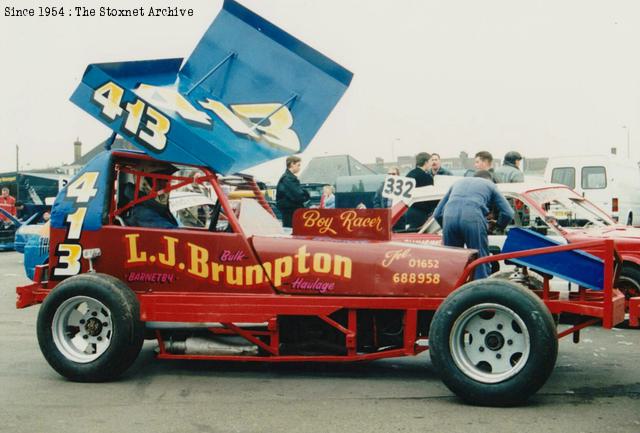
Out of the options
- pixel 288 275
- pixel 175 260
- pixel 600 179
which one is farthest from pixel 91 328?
pixel 600 179

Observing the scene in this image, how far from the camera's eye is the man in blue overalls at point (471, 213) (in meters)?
7.00

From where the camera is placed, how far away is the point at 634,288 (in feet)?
27.1

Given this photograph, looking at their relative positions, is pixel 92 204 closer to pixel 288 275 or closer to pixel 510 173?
pixel 288 275

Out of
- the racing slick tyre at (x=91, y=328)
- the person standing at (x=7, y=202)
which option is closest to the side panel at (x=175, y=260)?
the racing slick tyre at (x=91, y=328)

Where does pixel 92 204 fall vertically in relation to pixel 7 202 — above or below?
above

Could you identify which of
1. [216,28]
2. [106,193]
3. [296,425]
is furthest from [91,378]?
[216,28]

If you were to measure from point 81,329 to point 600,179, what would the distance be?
15.2 m

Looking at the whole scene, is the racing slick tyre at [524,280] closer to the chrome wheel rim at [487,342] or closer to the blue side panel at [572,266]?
the blue side panel at [572,266]

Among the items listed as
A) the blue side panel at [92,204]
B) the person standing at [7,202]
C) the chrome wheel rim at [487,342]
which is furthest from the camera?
the person standing at [7,202]

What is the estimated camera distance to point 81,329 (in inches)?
233

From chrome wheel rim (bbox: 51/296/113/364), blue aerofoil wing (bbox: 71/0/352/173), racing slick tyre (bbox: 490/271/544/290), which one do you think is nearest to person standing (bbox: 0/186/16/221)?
blue aerofoil wing (bbox: 71/0/352/173)

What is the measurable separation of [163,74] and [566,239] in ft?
14.9

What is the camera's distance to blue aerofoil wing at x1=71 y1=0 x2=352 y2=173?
19.4ft

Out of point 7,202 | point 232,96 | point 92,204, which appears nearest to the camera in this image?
point 92,204
